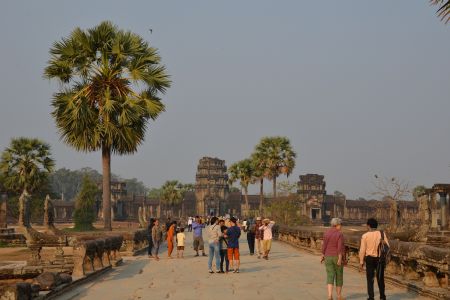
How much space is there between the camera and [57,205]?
101500mm

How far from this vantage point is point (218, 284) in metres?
15.2

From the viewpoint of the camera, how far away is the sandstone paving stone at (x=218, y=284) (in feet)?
42.5

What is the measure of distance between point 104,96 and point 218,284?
12.7 m

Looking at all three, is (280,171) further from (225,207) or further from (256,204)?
(225,207)

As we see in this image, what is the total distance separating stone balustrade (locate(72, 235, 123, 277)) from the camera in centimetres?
1588

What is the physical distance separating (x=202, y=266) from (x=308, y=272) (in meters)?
3.77

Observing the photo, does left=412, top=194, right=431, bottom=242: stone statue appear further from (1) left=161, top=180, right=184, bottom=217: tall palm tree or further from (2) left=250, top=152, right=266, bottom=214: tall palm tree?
(1) left=161, top=180, right=184, bottom=217: tall palm tree

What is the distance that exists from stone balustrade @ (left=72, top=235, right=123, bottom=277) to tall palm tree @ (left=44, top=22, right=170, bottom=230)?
516 centimetres

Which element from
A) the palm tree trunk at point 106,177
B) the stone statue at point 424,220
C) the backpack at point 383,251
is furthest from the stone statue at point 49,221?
the backpack at point 383,251

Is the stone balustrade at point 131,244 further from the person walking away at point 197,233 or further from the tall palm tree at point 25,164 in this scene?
the tall palm tree at point 25,164

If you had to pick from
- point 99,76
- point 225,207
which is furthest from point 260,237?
point 225,207

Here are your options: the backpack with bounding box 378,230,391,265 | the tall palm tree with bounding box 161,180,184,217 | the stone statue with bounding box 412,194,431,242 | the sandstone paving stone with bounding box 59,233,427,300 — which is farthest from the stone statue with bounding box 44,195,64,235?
the tall palm tree with bounding box 161,180,184,217

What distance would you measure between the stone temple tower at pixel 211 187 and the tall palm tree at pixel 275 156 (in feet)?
148

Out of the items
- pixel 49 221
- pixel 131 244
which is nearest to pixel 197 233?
pixel 131 244
